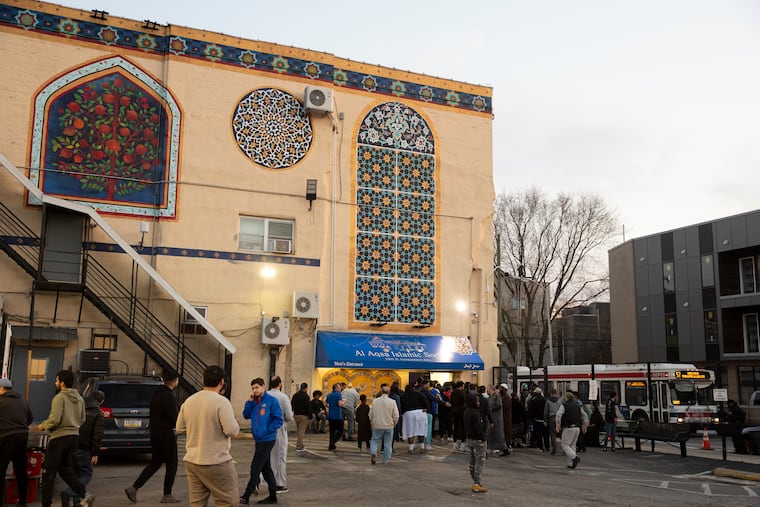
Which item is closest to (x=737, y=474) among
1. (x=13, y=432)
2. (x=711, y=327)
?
(x=13, y=432)

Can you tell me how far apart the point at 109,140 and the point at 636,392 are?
802 inches

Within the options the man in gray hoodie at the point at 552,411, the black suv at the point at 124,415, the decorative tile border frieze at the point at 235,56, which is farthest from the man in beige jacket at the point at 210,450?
the decorative tile border frieze at the point at 235,56

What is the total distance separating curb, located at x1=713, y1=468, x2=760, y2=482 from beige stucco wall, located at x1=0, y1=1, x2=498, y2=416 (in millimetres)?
10218

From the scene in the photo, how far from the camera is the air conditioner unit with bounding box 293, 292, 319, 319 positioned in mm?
22219

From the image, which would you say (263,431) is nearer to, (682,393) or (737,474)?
(737,474)

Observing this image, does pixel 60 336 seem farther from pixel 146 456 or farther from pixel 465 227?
pixel 465 227

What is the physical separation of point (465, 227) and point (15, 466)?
719 inches

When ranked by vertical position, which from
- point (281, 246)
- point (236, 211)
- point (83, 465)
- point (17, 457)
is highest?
point (236, 211)

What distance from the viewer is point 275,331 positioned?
21.8m

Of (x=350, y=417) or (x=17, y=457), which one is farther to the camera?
(x=350, y=417)

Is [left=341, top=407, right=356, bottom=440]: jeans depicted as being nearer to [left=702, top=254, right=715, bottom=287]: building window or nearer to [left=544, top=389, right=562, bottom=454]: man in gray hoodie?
[left=544, top=389, right=562, bottom=454]: man in gray hoodie

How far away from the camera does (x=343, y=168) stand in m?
24.2

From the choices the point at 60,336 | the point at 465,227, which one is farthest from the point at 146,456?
the point at 465,227

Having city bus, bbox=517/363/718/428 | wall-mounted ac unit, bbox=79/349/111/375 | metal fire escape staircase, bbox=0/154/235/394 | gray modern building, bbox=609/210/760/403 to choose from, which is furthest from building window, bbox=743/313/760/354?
wall-mounted ac unit, bbox=79/349/111/375
